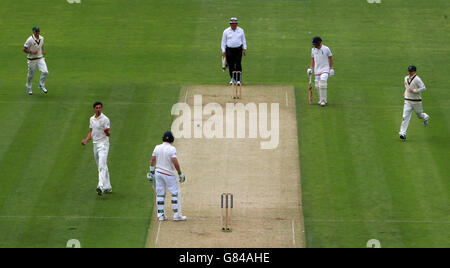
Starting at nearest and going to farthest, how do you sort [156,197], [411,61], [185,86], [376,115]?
[156,197], [376,115], [185,86], [411,61]

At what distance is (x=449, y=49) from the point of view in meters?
34.2

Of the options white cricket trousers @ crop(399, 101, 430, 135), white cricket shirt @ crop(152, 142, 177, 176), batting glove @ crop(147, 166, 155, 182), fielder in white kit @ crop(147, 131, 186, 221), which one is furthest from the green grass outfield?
white cricket shirt @ crop(152, 142, 177, 176)

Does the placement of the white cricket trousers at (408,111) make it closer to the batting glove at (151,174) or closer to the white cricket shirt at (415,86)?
the white cricket shirt at (415,86)

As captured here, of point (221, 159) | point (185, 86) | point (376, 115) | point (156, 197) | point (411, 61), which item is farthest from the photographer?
point (411, 61)

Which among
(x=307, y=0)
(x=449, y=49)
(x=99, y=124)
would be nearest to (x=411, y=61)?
(x=449, y=49)

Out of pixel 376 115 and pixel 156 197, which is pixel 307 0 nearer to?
pixel 376 115

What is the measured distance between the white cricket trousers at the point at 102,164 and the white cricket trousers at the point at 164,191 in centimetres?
191

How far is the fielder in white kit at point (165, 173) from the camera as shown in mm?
20469

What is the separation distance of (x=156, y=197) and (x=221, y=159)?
11.8ft

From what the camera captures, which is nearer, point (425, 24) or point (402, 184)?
point (402, 184)

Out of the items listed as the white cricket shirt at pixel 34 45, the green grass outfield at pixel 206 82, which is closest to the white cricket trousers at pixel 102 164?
the green grass outfield at pixel 206 82

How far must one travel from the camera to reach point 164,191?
2083 centimetres

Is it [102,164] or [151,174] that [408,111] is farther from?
[102,164]

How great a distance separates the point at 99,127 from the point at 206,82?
8.72 metres
